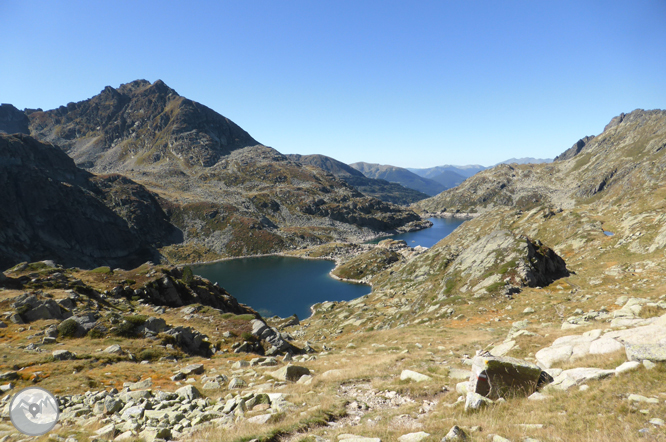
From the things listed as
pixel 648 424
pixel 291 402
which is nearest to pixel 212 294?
pixel 291 402

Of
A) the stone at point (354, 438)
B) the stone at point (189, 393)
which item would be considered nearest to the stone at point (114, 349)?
the stone at point (189, 393)

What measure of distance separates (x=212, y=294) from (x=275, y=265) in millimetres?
127986

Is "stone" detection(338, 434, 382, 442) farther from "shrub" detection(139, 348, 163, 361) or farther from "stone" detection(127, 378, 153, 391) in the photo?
"shrub" detection(139, 348, 163, 361)

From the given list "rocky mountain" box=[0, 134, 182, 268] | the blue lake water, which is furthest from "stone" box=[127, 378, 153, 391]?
"rocky mountain" box=[0, 134, 182, 268]

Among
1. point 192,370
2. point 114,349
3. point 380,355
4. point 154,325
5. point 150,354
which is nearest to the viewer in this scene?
point 192,370

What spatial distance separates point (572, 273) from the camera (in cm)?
4375

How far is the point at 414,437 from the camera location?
912 cm

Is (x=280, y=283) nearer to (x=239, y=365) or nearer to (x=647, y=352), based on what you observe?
(x=239, y=365)

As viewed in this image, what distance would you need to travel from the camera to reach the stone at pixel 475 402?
1069cm

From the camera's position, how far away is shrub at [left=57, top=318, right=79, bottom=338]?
24981mm

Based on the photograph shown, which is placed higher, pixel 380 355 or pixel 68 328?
pixel 68 328

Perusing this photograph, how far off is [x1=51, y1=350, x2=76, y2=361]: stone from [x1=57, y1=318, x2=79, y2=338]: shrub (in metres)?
5.74

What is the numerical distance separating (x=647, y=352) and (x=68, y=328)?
38092 millimetres

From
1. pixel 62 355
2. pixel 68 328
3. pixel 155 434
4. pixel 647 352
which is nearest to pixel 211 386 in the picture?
pixel 155 434
